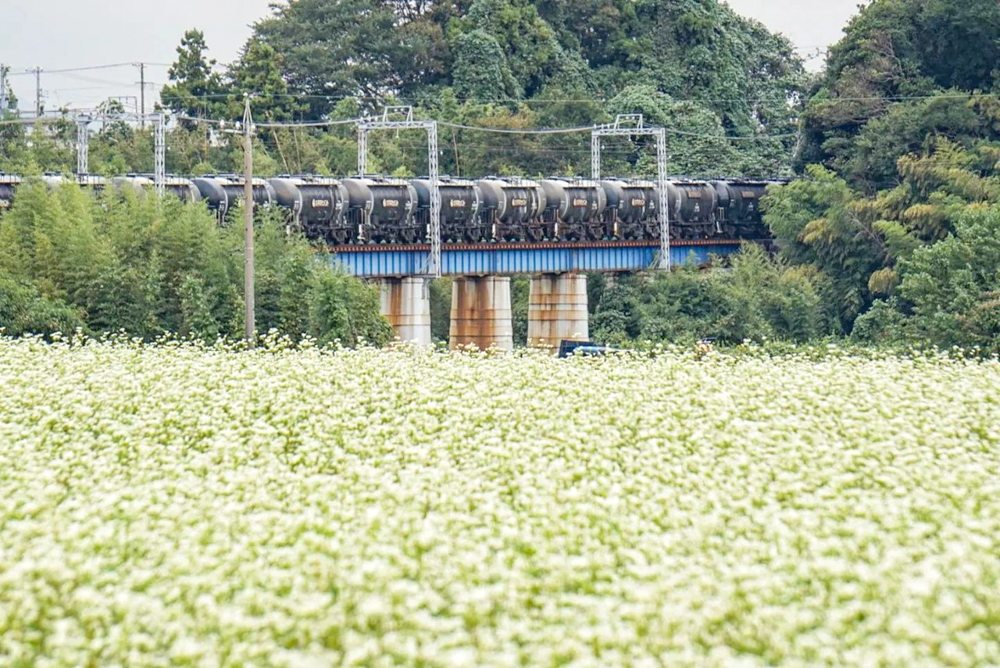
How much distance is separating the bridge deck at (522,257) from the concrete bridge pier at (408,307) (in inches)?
28.4

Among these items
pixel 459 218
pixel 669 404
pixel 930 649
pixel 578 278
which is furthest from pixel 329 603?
pixel 578 278

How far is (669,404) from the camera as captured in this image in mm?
18641

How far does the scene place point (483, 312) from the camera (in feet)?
221

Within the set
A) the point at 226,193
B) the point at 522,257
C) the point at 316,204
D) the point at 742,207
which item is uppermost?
the point at 742,207

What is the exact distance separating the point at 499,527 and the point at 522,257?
5410cm

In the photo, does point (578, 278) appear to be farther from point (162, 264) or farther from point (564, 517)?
point (564, 517)

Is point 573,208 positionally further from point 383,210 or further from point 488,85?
point 488,85

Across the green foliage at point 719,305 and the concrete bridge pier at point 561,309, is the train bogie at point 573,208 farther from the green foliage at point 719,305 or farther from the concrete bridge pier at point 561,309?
the green foliage at point 719,305

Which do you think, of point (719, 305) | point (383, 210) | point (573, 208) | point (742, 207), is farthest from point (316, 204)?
point (742, 207)

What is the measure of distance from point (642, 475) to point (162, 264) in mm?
32187

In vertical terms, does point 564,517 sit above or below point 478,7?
below

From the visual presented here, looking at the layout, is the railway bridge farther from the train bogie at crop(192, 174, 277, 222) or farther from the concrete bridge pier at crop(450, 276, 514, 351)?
the train bogie at crop(192, 174, 277, 222)

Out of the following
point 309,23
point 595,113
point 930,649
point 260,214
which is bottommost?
point 930,649

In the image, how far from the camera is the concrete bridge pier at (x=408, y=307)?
2438 inches
